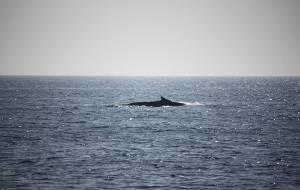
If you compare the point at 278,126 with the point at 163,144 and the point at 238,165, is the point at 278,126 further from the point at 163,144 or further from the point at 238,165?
the point at 238,165

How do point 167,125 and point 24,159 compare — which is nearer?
point 24,159

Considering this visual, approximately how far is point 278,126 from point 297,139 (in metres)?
15.4

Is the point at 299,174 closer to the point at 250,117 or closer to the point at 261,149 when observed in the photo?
the point at 261,149

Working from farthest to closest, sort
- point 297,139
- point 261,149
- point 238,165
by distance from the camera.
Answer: point 297,139 → point 261,149 → point 238,165

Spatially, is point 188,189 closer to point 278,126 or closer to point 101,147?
point 101,147

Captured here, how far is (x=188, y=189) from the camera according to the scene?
4066 cm

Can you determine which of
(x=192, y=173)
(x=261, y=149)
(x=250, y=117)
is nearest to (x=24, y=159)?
(x=192, y=173)

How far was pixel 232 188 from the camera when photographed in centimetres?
4091

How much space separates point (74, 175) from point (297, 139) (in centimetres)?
3321

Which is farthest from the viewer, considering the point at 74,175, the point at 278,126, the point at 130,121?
the point at 130,121

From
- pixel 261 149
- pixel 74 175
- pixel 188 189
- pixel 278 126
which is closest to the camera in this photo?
pixel 188 189

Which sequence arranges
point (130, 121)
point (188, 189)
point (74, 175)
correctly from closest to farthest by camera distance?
point (188, 189) → point (74, 175) → point (130, 121)

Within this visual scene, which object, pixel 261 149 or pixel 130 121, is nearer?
pixel 261 149

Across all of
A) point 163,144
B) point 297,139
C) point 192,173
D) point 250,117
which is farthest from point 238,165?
point 250,117
